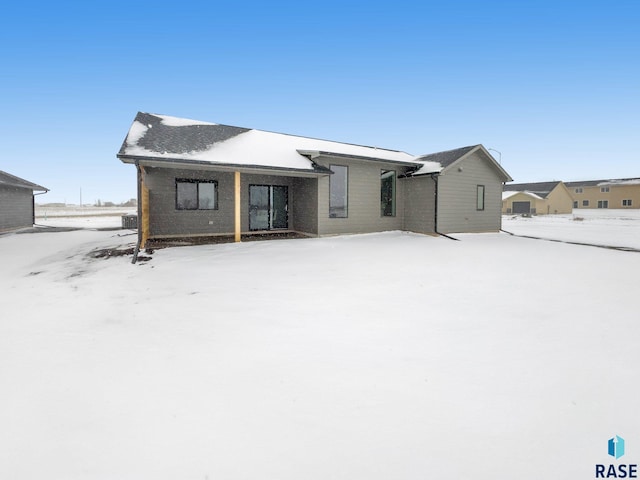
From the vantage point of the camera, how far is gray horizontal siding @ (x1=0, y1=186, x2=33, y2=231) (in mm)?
17281

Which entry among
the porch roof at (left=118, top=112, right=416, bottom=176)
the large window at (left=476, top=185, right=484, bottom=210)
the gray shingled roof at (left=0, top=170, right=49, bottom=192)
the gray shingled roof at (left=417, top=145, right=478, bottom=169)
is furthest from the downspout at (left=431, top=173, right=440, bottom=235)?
the gray shingled roof at (left=0, top=170, right=49, bottom=192)

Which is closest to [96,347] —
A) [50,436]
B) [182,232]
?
[50,436]

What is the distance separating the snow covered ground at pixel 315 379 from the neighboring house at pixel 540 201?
1700 inches

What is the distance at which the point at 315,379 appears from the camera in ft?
8.66

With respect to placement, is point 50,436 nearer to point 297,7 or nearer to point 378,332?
point 378,332

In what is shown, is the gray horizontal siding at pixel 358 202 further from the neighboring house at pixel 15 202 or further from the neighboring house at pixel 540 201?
the neighboring house at pixel 540 201

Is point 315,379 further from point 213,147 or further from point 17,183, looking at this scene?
point 17,183

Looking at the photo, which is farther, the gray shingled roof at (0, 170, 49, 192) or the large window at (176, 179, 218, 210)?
the gray shingled roof at (0, 170, 49, 192)

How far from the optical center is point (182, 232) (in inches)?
474

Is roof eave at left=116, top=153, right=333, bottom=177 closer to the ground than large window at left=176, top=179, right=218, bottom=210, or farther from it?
farther from it

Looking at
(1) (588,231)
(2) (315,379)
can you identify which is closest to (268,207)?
(2) (315,379)

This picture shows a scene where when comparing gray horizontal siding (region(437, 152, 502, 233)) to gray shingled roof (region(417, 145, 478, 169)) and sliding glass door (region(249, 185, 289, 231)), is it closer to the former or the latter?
gray shingled roof (region(417, 145, 478, 169))

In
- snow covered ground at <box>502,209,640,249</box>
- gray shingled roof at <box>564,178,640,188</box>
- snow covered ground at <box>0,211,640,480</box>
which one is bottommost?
snow covered ground at <box>0,211,640,480</box>

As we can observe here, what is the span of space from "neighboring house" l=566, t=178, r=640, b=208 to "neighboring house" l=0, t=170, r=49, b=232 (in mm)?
71025
